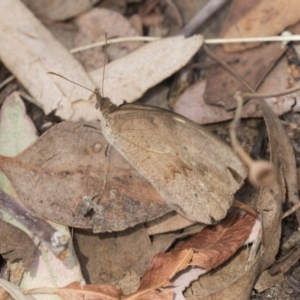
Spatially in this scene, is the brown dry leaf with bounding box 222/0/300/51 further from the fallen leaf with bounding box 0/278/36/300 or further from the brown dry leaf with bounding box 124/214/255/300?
the fallen leaf with bounding box 0/278/36/300

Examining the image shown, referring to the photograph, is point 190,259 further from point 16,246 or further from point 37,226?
point 16,246

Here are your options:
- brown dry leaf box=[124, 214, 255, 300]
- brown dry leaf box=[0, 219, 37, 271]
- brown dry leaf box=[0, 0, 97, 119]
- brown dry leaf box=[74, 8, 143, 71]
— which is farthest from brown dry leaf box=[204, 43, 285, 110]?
brown dry leaf box=[0, 219, 37, 271]

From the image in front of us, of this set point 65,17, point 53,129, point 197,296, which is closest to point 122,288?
point 197,296

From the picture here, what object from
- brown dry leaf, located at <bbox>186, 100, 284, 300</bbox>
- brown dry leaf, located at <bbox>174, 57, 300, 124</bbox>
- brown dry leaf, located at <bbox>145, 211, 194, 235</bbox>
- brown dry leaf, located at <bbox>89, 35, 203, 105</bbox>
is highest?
brown dry leaf, located at <bbox>89, 35, 203, 105</bbox>

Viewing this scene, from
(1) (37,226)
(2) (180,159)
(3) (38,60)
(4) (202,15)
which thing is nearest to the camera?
(1) (37,226)

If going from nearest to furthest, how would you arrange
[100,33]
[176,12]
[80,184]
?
[80,184], [100,33], [176,12]

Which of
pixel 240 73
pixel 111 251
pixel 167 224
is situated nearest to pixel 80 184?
pixel 111 251

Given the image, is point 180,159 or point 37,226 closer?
point 37,226
